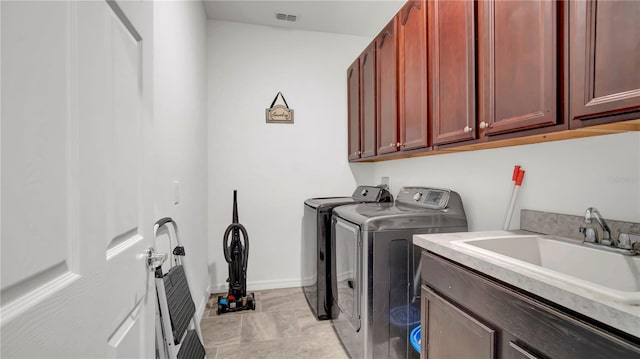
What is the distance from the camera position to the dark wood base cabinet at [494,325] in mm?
672

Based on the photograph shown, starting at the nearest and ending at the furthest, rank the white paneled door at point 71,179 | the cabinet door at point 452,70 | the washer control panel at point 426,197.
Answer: the white paneled door at point 71,179
the cabinet door at point 452,70
the washer control panel at point 426,197

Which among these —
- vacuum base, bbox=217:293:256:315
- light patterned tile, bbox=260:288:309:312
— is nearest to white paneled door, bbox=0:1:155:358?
vacuum base, bbox=217:293:256:315

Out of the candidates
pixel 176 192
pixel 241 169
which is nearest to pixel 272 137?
pixel 241 169

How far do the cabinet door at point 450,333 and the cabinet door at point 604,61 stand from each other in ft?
2.52

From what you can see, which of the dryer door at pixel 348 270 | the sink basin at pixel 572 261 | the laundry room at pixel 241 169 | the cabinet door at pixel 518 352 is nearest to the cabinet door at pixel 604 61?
the laundry room at pixel 241 169

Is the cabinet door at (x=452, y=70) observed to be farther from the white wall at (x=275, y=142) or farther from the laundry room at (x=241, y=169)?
the white wall at (x=275, y=142)

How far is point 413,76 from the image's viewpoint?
1.88 metres

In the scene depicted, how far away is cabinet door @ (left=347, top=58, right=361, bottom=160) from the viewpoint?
2.88 m

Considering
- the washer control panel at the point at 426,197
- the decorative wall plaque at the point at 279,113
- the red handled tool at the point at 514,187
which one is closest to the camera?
the red handled tool at the point at 514,187

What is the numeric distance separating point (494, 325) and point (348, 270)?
106cm

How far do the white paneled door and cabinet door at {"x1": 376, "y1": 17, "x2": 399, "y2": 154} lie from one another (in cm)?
167

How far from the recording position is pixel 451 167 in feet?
6.75

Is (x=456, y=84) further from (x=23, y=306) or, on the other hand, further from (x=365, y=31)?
(x=365, y=31)

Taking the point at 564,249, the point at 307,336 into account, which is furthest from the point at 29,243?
the point at 307,336
